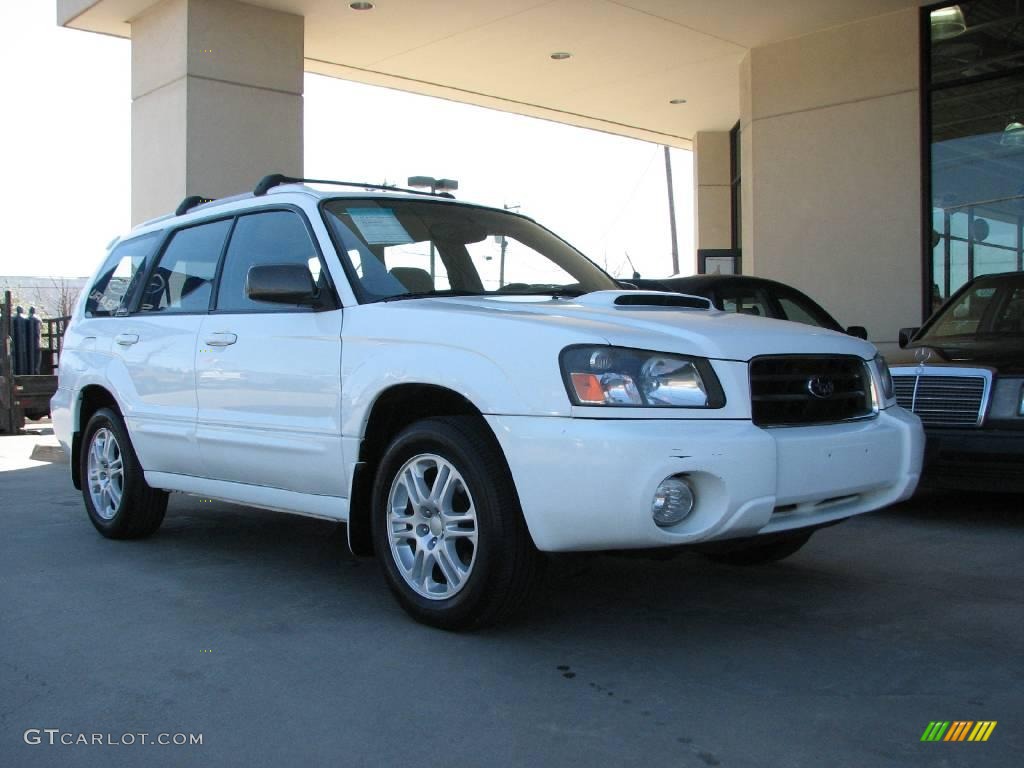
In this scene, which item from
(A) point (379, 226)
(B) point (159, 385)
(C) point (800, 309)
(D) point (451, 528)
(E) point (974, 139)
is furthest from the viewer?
(E) point (974, 139)

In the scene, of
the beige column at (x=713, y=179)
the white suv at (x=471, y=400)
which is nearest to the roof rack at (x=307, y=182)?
the white suv at (x=471, y=400)

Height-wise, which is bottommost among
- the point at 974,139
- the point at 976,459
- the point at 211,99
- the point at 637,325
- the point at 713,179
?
the point at 976,459

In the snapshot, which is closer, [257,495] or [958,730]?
[958,730]

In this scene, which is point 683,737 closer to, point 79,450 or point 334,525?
point 334,525

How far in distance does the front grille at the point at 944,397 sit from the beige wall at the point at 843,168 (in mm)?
5516

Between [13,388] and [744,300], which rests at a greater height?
[744,300]

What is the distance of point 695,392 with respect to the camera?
3.52 metres

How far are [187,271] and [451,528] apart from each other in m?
2.47

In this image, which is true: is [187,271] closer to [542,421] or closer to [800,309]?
[542,421]

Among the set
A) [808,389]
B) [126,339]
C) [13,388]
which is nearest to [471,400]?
[808,389]

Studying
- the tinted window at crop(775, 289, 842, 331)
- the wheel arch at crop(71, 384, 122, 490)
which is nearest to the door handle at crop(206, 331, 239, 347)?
the wheel arch at crop(71, 384, 122, 490)

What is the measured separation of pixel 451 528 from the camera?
3812 mm

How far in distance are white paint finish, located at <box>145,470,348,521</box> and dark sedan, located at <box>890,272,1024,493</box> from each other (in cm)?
344

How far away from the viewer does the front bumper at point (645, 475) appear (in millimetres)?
3320
